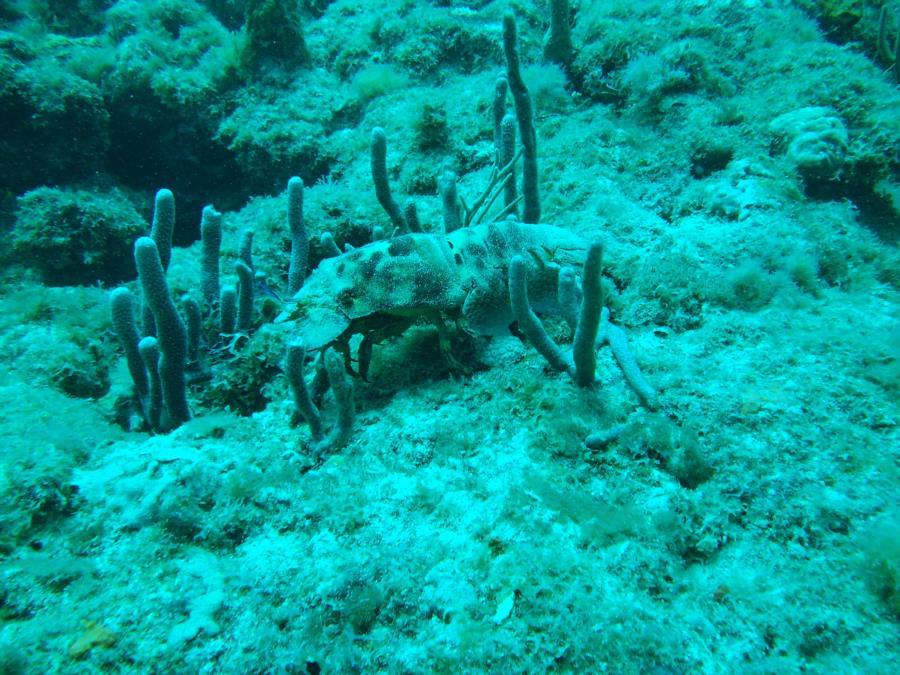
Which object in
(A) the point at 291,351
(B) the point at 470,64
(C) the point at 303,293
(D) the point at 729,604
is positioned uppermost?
(B) the point at 470,64

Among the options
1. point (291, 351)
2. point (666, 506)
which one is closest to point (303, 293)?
point (291, 351)

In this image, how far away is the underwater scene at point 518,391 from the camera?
1.48 m

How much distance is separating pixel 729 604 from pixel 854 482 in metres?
0.82

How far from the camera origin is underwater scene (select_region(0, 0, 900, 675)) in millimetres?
1476

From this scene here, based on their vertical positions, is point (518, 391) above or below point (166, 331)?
below

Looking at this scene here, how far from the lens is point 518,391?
93.1 inches

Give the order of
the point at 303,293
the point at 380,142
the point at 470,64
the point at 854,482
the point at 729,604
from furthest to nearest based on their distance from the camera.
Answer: the point at 470,64 < the point at 380,142 < the point at 303,293 < the point at 854,482 < the point at 729,604

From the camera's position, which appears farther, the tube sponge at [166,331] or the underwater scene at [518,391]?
the tube sponge at [166,331]

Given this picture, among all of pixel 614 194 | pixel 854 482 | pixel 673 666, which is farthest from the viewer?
pixel 614 194

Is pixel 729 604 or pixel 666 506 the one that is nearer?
pixel 729 604

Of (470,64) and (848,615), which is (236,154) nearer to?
(470,64)

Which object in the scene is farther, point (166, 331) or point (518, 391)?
point (166, 331)

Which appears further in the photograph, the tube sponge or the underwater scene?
the tube sponge

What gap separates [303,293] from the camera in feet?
8.50
